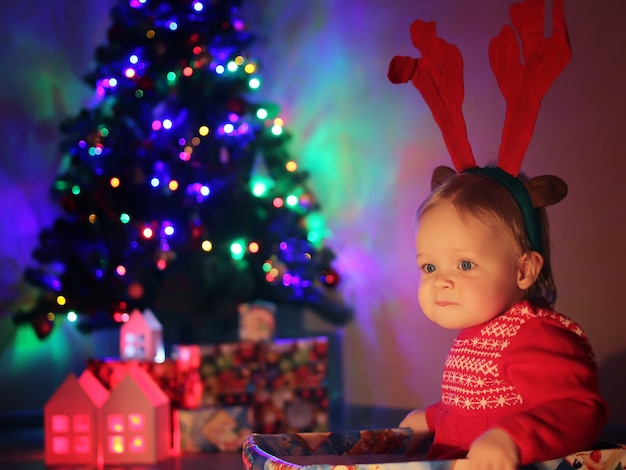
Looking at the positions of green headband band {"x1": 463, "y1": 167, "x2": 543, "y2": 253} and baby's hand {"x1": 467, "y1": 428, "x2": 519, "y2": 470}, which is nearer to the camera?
baby's hand {"x1": 467, "y1": 428, "x2": 519, "y2": 470}

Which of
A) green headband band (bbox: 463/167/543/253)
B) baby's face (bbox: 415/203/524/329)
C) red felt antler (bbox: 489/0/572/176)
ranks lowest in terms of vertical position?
baby's face (bbox: 415/203/524/329)

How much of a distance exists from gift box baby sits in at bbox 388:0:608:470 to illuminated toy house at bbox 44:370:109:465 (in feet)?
4.52

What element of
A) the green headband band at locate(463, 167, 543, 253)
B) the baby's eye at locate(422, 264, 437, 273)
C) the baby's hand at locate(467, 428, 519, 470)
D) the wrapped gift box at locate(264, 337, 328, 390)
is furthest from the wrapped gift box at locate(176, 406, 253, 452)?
the baby's hand at locate(467, 428, 519, 470)

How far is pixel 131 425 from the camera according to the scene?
251 cm

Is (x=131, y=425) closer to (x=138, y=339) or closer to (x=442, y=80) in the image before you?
(x=138, y=339)

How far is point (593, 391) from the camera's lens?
125 centimetres

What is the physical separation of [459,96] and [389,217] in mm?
1823

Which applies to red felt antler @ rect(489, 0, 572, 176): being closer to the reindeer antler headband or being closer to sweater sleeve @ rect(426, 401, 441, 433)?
the reindeer antler headband

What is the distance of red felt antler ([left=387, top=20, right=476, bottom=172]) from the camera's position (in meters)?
1.51

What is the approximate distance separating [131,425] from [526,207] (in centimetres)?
156

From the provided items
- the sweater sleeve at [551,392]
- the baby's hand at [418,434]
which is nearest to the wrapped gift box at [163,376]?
the baby's hand at [418,434]

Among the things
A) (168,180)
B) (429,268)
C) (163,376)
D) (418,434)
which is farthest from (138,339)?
(429,268)

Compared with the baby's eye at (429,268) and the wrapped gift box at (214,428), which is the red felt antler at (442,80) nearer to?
the baby's eye at (429,268)

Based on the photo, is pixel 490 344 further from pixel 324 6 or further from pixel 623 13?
pixel 324 6
